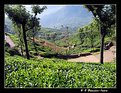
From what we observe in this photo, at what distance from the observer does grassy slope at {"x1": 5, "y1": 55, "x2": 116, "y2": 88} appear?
31.5ft

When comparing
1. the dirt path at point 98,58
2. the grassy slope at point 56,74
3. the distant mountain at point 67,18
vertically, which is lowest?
the grassy slope at point 56,74

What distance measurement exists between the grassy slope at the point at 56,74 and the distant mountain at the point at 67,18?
4.35 ft

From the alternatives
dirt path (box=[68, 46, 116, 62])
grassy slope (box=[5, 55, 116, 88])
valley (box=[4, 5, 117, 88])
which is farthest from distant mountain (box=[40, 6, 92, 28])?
grassy slope (box=[5, 55, 116, 88])

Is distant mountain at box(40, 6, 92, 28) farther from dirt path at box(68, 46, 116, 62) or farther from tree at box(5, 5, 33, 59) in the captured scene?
dirt path at box(68, 46, 116, 62)

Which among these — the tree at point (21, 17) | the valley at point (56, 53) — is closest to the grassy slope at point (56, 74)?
the valley at point (56, 53)

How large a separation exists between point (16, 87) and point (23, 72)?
1096mm

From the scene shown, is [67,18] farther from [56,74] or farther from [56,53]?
[56,74]

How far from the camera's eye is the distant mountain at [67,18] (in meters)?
10.4

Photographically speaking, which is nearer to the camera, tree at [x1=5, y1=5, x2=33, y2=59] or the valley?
the valley

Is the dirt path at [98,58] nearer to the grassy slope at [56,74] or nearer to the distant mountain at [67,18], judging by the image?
the grassy slope at [56,74]

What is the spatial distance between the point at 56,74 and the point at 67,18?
214 cm

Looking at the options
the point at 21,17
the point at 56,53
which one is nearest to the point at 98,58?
the point at 56,53

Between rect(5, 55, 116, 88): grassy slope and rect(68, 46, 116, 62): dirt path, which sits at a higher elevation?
rect(68, 46, 116, 62): dirt path

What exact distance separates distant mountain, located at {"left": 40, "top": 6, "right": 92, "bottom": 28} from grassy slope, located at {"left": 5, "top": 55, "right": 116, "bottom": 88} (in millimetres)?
1327
